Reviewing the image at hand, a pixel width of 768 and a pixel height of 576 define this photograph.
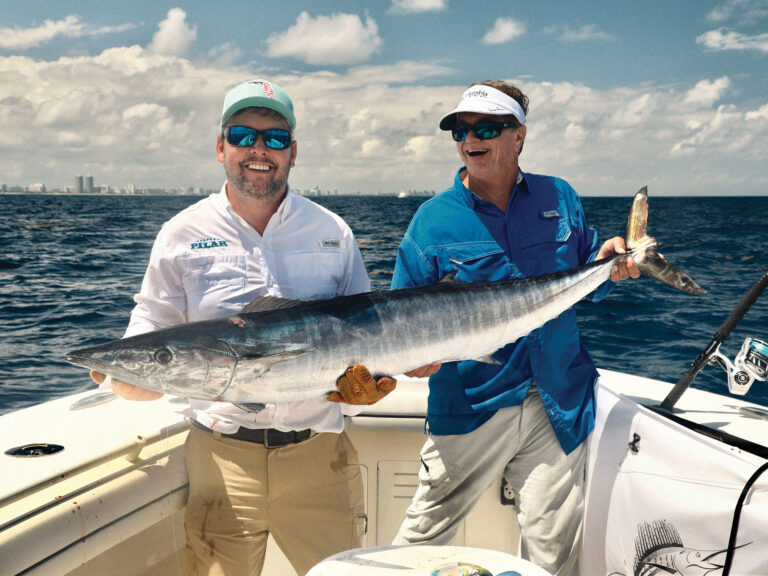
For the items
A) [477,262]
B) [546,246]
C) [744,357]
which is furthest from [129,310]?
[744,357]

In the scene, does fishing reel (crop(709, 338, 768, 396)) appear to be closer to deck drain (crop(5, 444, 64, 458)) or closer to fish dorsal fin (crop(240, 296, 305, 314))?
fish dorsal fin (crop(240, 296, 305, 314))

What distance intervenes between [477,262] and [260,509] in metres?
1.39

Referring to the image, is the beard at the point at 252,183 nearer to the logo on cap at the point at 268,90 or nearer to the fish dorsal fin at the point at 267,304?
the logo on cap at the point at 268,90

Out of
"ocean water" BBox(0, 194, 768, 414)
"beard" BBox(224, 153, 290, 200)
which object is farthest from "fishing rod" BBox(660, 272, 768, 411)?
"ocean water" BBox(0, 194, 768, 414)

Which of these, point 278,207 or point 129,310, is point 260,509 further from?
point 129,310

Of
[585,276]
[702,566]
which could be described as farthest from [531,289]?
[702,566]

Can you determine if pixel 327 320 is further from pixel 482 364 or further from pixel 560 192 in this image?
pixel 560 192

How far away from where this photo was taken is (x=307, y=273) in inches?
97.2

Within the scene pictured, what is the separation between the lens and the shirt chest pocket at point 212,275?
2.38 m

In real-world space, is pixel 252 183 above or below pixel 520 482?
above

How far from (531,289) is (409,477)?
1434 mm

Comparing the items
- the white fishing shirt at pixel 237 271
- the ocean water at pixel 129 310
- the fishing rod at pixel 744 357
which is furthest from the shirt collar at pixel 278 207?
the ocean water at pixel 129 310

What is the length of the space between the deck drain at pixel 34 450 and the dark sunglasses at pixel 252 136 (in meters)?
1.46

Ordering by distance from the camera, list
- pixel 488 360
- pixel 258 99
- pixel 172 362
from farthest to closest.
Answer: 1. pixel 488 360
2. pixel 258 99
3. pixel 172 362
